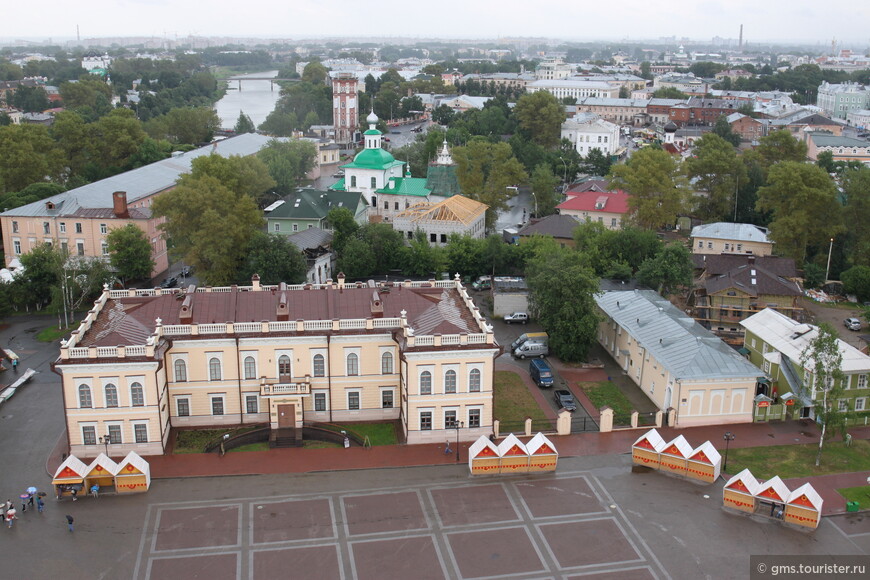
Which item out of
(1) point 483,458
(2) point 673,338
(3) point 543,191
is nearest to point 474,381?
(1) point 483,458

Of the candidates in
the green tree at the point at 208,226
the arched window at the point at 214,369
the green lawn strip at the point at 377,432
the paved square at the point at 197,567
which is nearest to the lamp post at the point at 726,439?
the green lawn strip at the point at 377,432

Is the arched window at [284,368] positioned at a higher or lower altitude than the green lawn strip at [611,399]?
higher

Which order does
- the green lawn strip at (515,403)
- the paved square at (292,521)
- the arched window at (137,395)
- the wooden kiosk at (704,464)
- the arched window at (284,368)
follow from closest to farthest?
the paved square at (292,521) < the wooden kiosk at (704,464) < the arched window at (137,395) < the arched window at (284,368) < the green lawn strip at (515,403)

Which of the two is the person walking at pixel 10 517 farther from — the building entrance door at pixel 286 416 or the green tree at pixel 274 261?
the green tree at pixel 274 261

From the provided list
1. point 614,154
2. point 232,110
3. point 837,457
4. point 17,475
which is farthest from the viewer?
point 232,110

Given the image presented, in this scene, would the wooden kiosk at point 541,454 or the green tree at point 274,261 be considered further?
the green tree at point 274,261

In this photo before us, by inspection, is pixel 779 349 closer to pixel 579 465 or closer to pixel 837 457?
pixel 837 457

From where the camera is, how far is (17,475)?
107 ft

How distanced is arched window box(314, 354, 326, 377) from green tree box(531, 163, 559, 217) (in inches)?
1819

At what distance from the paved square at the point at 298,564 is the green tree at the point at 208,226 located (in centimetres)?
2953

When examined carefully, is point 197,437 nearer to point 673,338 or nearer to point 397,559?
point 397,559

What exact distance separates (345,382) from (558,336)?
13203 mm

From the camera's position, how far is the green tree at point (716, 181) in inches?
2968

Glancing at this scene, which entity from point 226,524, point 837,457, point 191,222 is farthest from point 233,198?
point 837,457
